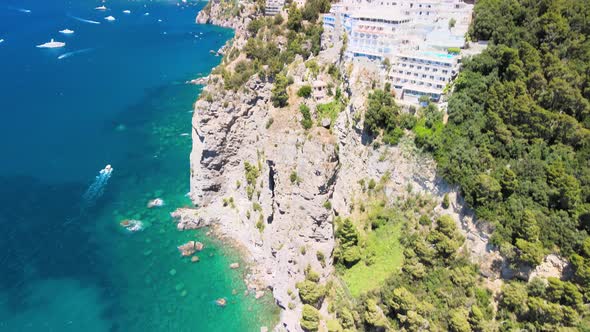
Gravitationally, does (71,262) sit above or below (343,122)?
below

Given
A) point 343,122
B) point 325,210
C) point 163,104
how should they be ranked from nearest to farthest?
1. point 325,210
2. point 343,122
3. point 163,104

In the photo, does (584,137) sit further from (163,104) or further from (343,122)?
(163,104)

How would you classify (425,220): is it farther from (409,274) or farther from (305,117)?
(305,117)

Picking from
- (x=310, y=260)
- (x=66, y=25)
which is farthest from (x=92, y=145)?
(x=66, y=25)

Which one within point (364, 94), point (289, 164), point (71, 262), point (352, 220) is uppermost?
point (364, 94)

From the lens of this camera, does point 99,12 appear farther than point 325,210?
Yes

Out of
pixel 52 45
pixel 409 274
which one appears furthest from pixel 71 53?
pixel 409 274

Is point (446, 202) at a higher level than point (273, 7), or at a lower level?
lower
